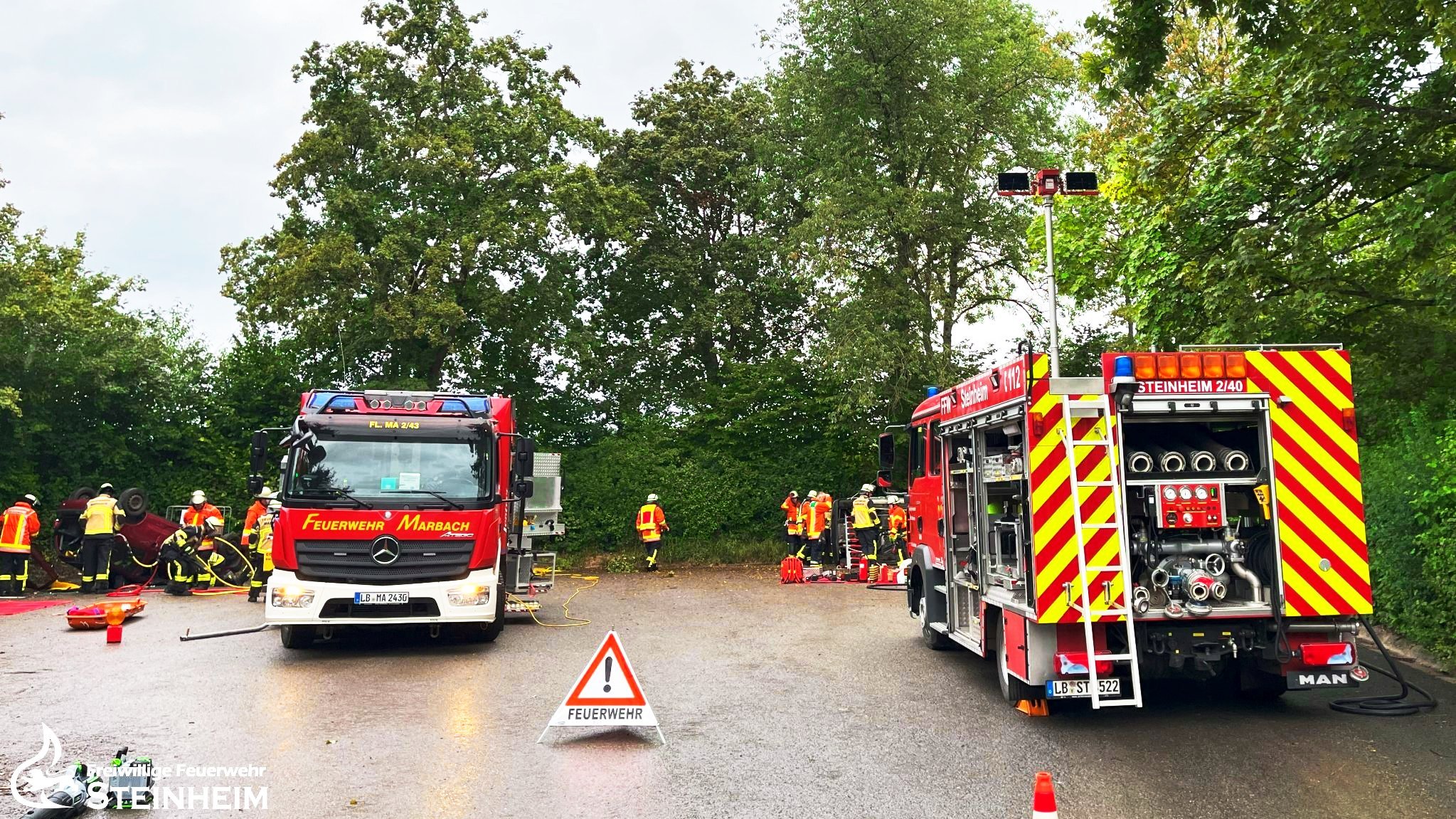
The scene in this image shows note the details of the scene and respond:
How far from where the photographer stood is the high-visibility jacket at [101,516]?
17250 mm

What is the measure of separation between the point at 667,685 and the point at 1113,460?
14.2ft

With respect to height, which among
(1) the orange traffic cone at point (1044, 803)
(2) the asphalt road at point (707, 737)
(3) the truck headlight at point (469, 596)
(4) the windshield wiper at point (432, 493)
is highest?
(4) the windshield wiper at point (432, 493)

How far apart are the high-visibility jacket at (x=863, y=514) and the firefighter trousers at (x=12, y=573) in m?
14.6

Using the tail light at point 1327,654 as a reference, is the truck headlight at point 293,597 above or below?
above

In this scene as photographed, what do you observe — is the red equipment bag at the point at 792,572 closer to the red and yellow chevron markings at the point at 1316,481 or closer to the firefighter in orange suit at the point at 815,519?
the firefighter in orange suit at the point at 815,519

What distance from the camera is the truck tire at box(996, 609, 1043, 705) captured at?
7638mm

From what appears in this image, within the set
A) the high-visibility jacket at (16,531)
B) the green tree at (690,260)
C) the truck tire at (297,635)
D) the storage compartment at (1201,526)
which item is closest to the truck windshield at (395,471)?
the truck tire at (297,635)

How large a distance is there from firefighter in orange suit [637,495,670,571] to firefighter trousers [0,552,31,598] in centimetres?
1114

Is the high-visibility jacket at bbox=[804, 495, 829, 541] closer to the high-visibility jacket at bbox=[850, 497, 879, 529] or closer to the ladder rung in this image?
the high-visibility jacket at bbox=[850, 497, 879, 529]

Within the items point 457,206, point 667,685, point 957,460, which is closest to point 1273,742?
point 957,460

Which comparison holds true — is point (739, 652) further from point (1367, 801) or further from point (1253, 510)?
point (1367, 801)

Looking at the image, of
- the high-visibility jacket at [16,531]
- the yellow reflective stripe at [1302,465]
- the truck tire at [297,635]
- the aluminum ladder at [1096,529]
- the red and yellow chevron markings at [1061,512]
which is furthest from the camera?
the high-visibility jacket at [16,531]

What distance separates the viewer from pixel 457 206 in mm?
24047

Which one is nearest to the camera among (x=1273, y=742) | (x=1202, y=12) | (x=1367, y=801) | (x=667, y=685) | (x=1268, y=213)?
(x=1367, y=801)
